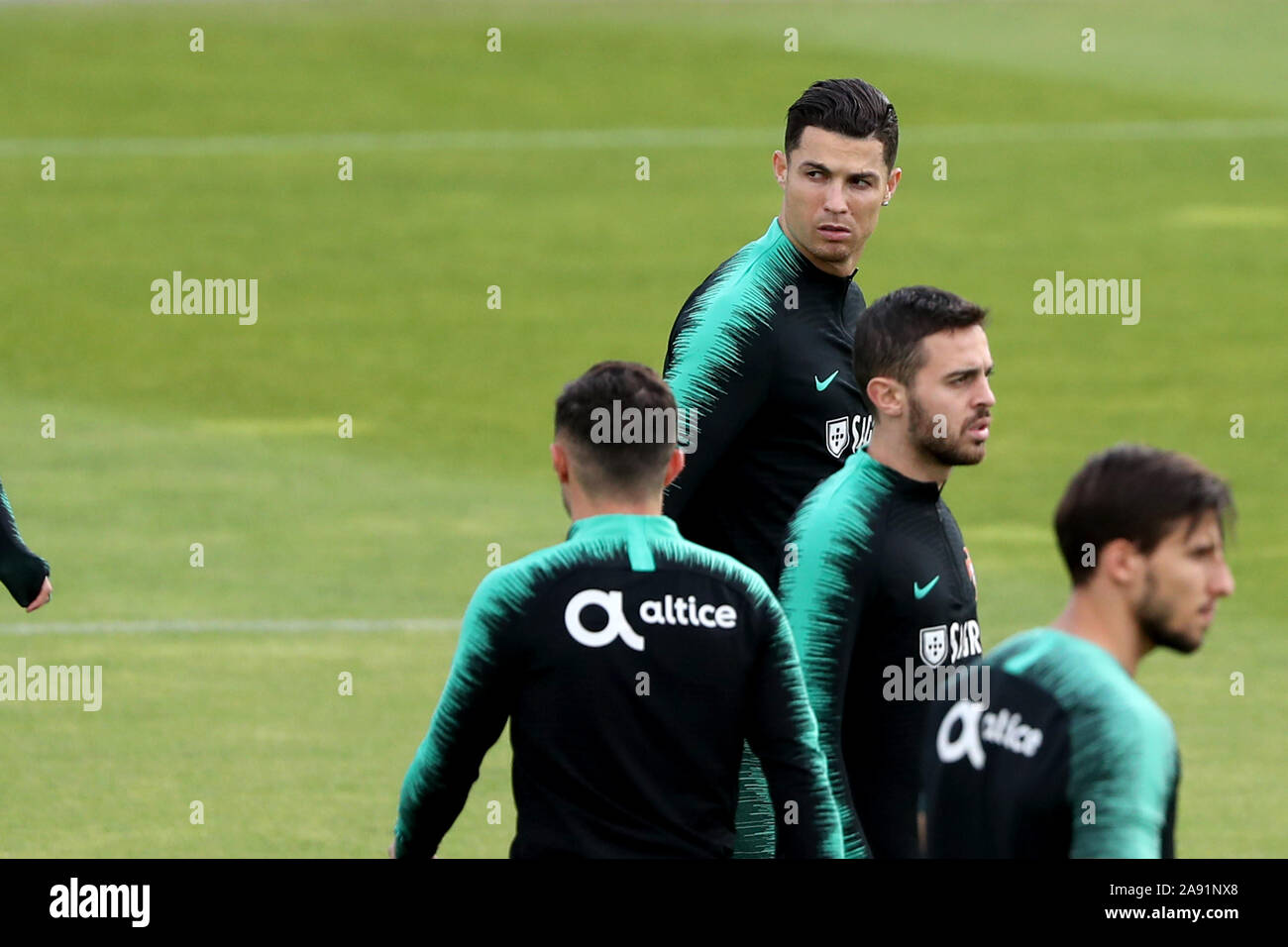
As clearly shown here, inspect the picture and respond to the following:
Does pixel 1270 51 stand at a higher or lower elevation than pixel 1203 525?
higher

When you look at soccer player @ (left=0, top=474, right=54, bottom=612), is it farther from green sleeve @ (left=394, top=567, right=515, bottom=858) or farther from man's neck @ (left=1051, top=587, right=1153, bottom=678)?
man's neck @ (left=1051, top=587, right=1153, bottom=678)

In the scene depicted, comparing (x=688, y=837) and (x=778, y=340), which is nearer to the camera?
(x=688, y=837)

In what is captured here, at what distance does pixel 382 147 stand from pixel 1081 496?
23.9m

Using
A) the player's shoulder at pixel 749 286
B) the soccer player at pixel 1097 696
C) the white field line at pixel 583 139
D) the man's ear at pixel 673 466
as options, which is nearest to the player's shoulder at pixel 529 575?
the man's ear at pixel 673 466

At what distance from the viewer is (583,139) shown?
28.0 metres

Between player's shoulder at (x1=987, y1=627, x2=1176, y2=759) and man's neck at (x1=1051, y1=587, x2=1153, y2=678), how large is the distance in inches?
0.8

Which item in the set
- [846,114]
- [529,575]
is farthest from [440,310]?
[529,575]

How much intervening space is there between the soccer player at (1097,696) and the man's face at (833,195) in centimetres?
217

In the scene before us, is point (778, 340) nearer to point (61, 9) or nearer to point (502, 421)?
point (502, 421)

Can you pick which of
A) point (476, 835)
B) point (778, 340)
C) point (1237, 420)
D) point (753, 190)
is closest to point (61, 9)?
point (753, 190)

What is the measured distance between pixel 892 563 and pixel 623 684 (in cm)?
94

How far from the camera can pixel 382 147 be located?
1082 inches

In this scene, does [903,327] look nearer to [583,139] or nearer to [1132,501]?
[1132,501]

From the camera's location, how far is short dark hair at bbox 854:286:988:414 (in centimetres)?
553
